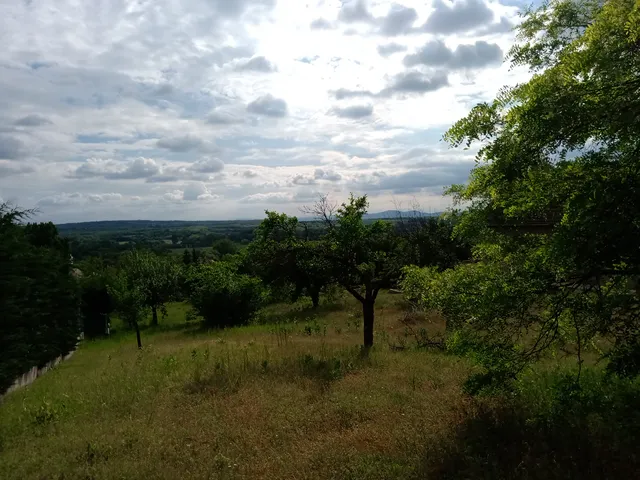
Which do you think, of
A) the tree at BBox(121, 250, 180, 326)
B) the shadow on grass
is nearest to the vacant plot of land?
the shadow on grass

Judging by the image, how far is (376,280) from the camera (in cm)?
1262

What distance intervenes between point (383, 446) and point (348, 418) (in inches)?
A: 50.5

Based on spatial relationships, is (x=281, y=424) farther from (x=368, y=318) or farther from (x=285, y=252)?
(x=285, y=252)

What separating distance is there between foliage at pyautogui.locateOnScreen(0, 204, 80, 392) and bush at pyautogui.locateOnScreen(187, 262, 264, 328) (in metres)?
6.99

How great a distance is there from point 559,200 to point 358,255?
798 cm

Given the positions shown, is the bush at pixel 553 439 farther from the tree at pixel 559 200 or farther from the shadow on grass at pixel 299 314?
the shadow on grass at pixel 299 314

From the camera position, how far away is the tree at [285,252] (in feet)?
41.5

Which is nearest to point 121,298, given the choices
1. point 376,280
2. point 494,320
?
point 376,280

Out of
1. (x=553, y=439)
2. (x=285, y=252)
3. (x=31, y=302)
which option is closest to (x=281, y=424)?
(x=553, y=439)

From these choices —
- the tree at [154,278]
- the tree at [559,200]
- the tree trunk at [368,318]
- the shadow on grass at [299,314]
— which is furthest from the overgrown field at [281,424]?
the tree at [154,278]

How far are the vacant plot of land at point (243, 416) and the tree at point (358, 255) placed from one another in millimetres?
1531

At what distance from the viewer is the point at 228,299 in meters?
25.7

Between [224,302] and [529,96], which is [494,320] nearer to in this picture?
[529,96]

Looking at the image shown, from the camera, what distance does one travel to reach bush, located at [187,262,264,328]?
2570cm
